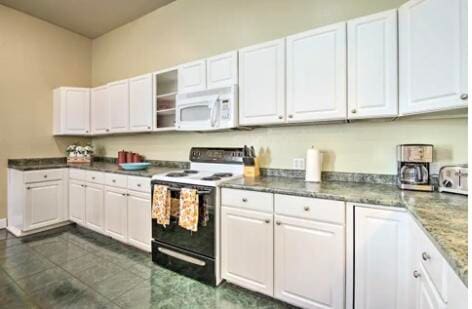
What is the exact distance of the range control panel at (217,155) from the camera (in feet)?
8.73

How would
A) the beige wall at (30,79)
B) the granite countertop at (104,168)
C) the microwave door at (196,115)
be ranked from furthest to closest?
the beige wall at (30,79), the granite countertop at (104,168), the microwave door at (196,115)

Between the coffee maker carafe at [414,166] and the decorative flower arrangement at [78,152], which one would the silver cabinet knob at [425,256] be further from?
the decorative flower arrangement at [78,152]

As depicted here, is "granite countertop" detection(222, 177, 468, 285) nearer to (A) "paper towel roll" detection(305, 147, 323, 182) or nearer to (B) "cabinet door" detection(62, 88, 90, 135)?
(A) "paper towel roll" detection(305, 147, 323, 182)

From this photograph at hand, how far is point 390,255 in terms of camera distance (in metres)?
1.49

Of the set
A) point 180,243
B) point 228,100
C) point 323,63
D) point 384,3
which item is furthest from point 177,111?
point 384,3

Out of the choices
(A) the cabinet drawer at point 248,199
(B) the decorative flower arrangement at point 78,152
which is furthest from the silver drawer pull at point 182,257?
(B) the decorative flower arrangement at point 78,152

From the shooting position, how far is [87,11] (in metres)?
3.61

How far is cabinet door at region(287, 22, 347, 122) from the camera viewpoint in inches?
76.4

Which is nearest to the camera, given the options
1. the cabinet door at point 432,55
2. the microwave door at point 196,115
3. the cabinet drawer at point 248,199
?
the cabinet door at point 432,55

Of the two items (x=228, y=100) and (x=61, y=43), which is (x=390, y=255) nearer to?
(x=228, y=100)

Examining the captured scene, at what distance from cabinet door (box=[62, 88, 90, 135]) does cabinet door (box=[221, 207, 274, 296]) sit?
10.2 ft

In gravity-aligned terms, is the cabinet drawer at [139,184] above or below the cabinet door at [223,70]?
below

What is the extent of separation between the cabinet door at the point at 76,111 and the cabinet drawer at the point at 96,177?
101 cm

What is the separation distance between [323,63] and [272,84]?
449 mm
